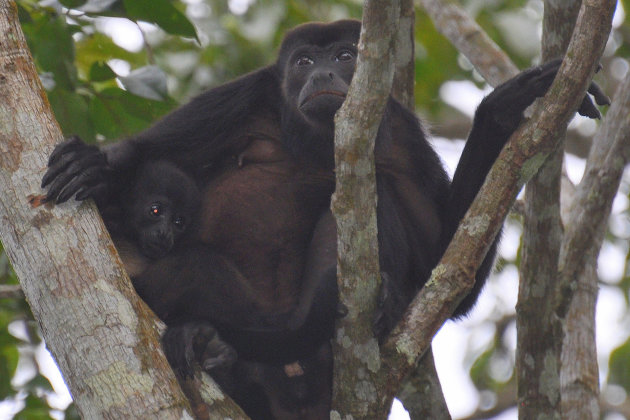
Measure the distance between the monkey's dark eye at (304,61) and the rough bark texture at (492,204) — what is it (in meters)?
1.08

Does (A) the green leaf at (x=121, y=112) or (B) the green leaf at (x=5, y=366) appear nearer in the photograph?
(A) the green leaf at (x=121, y=112)

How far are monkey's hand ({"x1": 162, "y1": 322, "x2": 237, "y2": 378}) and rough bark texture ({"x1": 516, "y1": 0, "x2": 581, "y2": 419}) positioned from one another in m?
1.07

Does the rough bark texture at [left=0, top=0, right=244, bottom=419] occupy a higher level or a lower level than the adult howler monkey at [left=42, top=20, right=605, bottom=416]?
lower

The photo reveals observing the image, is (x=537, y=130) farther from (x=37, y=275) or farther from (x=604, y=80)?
(x=604, y=80)

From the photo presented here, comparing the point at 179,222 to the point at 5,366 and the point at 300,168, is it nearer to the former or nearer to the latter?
the point at 300,168

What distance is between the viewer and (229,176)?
10.6ft

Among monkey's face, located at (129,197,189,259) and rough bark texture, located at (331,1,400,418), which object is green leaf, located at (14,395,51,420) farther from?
rough bark texture, located at (331,1,400,418)

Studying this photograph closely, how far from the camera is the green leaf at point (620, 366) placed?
17.1 ft

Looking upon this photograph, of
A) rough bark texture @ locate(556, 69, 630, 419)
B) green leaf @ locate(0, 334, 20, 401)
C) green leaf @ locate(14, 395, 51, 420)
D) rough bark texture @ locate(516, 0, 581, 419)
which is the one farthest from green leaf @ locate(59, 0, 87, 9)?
rough bark texture @ locate(556, 69, 630, 419)

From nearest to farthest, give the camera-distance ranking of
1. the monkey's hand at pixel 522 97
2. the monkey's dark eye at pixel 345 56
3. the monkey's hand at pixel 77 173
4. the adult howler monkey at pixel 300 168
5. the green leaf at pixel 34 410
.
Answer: the monkey's hand at pixel 77 173, the monkey's hand at pixel 522 97, the adult howler monkey at pixel 300 168, the monkey's dark eye at pixel 345 56, the green leaf at pixel 34 410

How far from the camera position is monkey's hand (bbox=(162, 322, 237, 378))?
7.62 ft

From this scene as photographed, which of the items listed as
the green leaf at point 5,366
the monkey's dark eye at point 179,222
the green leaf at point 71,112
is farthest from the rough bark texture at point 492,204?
the green leaf at point 5,366

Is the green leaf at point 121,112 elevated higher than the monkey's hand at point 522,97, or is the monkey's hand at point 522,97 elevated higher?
the monkey's hand at point 522,97

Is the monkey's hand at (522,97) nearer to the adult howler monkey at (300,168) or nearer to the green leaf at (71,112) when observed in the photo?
the adult howler monkey at (300,168)
